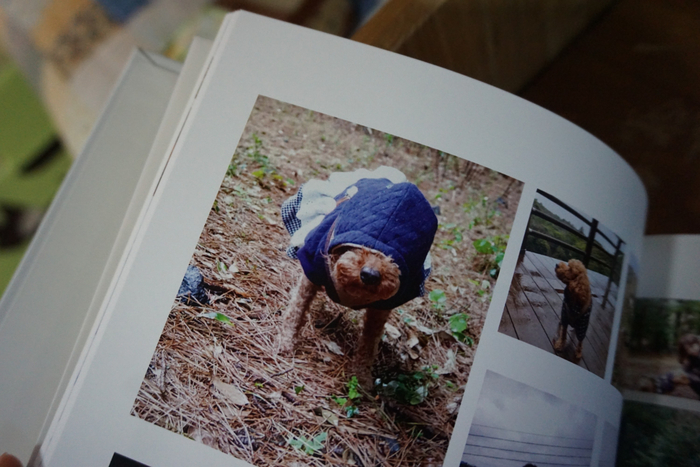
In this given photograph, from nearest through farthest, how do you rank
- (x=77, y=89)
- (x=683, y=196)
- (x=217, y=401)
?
1. (x=217, y=401)
2. (x=683, y=196)
3. (x=77, y=89)

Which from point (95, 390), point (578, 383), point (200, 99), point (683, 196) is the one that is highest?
point (683, 196)

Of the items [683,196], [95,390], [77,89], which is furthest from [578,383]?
[77,89]

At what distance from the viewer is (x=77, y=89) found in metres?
0.99

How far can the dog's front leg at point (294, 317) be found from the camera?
1.58 feet

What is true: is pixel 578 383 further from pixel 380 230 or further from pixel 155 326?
pixel 155 326

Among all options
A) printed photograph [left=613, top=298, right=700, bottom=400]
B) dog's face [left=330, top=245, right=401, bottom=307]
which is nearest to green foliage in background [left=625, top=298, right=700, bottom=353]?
printed photograph [left=613, top=298, right=700, bottom=400]

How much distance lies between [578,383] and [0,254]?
1.07m

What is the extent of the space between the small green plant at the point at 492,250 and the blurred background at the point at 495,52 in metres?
0.27

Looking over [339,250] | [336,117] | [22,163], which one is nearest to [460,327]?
[339,250]

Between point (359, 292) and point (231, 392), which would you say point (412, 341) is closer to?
point (359, 292)

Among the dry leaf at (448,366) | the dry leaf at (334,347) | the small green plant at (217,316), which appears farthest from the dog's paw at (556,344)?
the small green plant at (217,316)

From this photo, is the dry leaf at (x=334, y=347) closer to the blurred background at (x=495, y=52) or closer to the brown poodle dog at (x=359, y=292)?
the brown poodle dog at (x=359, y=292)

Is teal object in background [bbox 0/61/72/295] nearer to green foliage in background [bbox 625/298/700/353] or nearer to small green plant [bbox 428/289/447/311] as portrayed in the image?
small green plant [bbox 428/289/447/311]

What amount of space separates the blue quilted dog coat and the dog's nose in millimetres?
20
